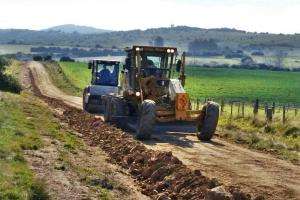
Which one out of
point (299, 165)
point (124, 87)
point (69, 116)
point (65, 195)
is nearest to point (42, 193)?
point (65, 195)

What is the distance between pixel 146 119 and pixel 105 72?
13.9m

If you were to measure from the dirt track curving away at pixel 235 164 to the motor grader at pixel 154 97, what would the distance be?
0.64 metres

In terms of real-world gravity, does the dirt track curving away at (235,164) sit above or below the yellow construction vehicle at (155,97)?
below

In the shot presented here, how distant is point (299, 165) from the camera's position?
17766 millimetres

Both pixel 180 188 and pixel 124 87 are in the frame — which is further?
pixel 124 87

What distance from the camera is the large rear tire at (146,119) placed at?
69.9ft

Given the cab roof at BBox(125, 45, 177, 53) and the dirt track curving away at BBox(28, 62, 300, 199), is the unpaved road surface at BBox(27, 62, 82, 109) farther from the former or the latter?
the dirt track curving away at BBox(28, 62, 300, 199)

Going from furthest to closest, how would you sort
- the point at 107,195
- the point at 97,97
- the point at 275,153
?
the point at 97,97, the point at 275,153, the point at 107,195

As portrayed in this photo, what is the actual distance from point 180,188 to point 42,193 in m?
3.30

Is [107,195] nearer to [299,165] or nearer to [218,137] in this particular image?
[299,165]

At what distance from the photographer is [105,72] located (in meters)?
35.0

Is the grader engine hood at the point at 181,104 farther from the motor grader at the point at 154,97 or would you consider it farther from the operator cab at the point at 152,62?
the operator cab at the point at 152,62

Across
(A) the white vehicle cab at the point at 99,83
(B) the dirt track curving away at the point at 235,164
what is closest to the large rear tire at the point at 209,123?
(B) the dirt track curving away at the point at 235,164

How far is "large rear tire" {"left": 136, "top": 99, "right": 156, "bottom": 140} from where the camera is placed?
69.9ft
